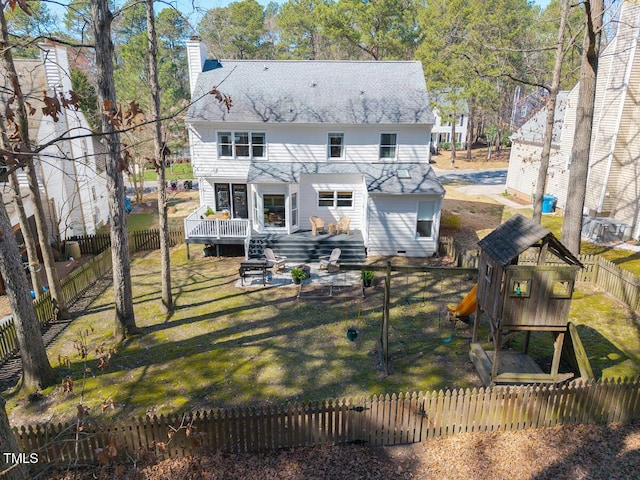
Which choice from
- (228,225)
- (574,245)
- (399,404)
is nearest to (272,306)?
(228,225)

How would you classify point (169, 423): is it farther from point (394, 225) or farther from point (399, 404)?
point (394, 225)

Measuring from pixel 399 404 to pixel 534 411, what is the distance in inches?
129

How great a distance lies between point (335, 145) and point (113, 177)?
13340 millimetres

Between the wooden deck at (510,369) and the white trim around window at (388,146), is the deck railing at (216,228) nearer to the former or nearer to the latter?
the white trim around window at (388,146)

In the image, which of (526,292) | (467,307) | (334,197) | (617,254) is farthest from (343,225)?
(617,254)

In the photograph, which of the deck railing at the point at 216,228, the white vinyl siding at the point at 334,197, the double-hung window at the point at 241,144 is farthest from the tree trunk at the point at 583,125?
the double-hung window at the point at 241,144

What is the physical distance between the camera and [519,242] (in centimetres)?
985

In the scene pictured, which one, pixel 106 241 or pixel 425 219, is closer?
pixel 425 219

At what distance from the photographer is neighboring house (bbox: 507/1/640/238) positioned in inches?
867

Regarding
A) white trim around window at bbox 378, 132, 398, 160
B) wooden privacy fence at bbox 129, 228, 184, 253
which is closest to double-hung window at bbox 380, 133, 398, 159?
Answer: white trim around window at bbox 378, 132, 398, 160

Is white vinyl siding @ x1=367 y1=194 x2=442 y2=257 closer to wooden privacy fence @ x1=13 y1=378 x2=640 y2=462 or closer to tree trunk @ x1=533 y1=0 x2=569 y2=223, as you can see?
tree trunk @ x1=533 y1=0 x2=569 y2=223

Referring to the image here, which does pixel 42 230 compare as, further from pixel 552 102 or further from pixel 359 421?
pixel 552 102

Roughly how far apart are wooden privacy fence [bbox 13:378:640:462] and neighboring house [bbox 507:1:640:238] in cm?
1628

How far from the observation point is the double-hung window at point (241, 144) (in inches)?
890
